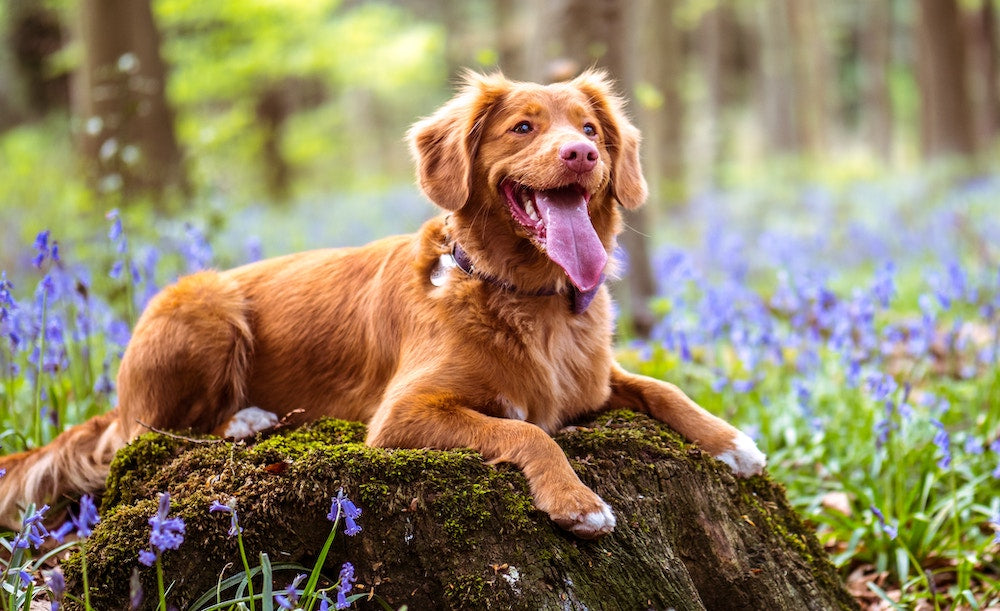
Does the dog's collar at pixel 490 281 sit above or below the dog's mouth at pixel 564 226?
below

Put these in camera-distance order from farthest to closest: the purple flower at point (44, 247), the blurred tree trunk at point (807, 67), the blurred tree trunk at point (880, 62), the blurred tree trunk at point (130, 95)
→ the blurred tree trunk at point (880, 62)
the blurred tree trunk at point (807, 67)
the blurred tree trunk at point (130, 95)
the purple flower at point (44, 247)

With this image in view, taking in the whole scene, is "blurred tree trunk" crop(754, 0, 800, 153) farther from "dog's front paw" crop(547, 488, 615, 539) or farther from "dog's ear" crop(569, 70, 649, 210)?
"dog's front paw" crop(547, 488, 615, 539)

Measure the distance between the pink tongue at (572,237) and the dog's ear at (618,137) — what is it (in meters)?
0.37

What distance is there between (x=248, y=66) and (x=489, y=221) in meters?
10.9

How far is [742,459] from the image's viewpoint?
127 inches

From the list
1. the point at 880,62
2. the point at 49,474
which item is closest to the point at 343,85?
the point at 880,62

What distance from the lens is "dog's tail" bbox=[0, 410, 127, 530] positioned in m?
3.21

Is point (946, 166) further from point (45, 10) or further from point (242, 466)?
point (45, 10)

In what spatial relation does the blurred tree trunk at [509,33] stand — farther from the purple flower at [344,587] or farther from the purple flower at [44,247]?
the purple flower at [344,587]

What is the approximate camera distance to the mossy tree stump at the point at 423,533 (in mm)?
2533

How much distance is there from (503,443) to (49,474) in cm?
171

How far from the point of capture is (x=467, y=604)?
97.3 inches

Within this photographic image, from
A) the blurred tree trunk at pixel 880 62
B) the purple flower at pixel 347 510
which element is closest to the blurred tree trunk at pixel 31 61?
the purple flower at pixel 347 510

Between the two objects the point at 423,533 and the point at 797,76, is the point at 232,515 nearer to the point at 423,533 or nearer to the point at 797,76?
the point at 423,533
